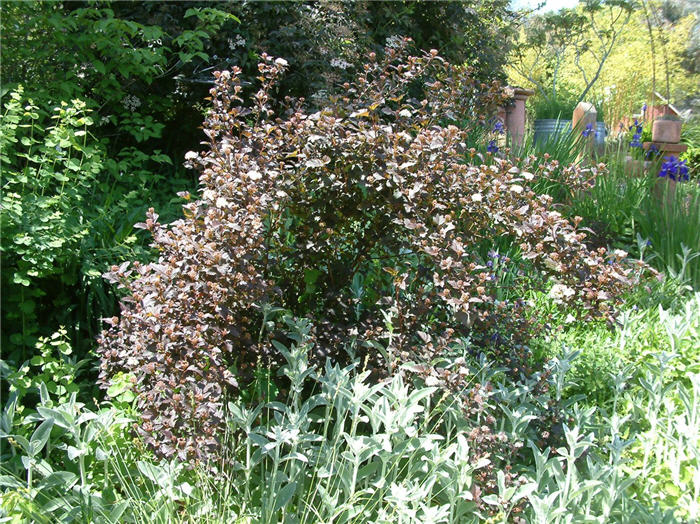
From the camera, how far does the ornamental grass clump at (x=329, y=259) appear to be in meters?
1.96

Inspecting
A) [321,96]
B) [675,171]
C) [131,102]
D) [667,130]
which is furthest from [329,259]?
[667,130]

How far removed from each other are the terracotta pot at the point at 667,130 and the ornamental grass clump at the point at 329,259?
4334 mm

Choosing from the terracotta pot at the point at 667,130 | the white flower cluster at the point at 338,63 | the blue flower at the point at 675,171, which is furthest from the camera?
the terracotta pot at the point at 667,130

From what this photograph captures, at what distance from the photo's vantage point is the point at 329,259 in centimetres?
242

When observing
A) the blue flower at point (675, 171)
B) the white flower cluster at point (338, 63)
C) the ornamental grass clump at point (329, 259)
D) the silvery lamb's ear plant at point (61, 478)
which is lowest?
the silvery lamb's ear plant at point (61, 478)

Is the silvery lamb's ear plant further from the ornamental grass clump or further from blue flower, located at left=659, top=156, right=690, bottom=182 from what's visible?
blue flower, located at left=659, top=156, right=690, bottom=182

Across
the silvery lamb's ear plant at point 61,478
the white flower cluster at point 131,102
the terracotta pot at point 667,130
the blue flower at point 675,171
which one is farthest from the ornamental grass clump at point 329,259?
the terracotta pot at point 667,130

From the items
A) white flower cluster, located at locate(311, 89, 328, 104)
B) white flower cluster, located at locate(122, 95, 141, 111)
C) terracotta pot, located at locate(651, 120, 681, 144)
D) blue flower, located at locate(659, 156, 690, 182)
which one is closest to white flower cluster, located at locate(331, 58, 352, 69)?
white flower cluster, located at locate(311, 89, 328, 104)

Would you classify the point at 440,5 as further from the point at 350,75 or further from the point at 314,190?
the point at 314,190

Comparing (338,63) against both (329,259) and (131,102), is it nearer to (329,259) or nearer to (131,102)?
(131,102)

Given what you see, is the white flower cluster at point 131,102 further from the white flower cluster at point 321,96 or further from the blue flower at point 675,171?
the blue flower at point 675,171

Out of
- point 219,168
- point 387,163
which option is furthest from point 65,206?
point 387,163

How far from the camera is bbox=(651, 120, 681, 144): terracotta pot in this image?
6113mm

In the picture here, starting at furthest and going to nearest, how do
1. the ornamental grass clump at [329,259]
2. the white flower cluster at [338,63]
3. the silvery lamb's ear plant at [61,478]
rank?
the white flower cluster at [338,63] → the ornamental grass clump at [329,259] → the silvery lamb's ear plant at [61,478]
